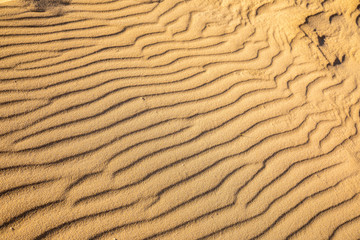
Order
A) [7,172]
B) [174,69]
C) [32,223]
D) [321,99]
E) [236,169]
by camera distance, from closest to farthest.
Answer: [32,223]
[7,172]
[236,169]
[174,69]
[321,99]

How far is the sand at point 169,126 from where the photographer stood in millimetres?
2357

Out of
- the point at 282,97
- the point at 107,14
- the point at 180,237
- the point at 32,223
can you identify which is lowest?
the point at 180,237

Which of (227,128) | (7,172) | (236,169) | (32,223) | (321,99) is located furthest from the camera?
(321,99)

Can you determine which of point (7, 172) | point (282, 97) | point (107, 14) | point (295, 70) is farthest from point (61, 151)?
point (295, 70)

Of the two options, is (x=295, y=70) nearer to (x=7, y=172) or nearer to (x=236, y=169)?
(x=236, y=169)

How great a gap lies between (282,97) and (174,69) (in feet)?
4.23

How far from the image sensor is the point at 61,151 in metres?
2.50

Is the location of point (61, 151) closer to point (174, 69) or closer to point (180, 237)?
point (180, 237)

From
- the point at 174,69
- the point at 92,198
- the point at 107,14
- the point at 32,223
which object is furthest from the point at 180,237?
the point at 107,14

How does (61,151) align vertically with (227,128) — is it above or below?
above

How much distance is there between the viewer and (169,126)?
2.91m

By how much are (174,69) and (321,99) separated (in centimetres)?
183

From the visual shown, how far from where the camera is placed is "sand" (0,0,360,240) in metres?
2.36

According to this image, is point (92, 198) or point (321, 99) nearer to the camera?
point (92, 198)
